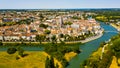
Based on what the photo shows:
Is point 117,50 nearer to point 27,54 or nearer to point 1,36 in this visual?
point 27,54

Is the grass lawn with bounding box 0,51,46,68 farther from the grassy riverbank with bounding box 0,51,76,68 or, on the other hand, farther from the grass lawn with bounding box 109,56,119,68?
the grass lawn with bounding box 109,56,119,68

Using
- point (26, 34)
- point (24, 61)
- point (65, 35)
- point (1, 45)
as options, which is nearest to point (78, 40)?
point (65, 35)

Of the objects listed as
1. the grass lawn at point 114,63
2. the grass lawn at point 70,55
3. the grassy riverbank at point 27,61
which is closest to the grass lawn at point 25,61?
the grassy riverbank at point 27,61

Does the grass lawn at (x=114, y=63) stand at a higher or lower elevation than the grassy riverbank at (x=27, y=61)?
higher

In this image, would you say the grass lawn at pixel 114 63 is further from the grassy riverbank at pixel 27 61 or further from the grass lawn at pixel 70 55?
the grass lawn at pixel 70 55

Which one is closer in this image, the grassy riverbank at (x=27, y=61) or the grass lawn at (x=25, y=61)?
the grass lawn at (x=25, y=61)

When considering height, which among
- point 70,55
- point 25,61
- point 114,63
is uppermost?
point 114,63

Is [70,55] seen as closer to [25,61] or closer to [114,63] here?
[25,61]

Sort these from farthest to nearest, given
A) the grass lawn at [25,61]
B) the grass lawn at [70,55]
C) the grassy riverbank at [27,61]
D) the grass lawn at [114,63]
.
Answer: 1. the grass lawn at [70,55]
2. the grassy riverbank at [27,61]
3. the grass lawn at [25,61]
4. the grass lawn at [114,63]

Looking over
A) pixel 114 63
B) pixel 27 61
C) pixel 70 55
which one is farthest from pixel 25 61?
pixel 114 63

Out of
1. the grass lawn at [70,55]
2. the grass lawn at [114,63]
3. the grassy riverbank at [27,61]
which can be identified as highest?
the grass lawn at [114,63]

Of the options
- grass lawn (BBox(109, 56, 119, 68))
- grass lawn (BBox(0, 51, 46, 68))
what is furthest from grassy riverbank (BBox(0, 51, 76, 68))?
grass lawn (BBox(109, 56, 119, 68))

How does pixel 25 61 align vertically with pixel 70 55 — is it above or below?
above
